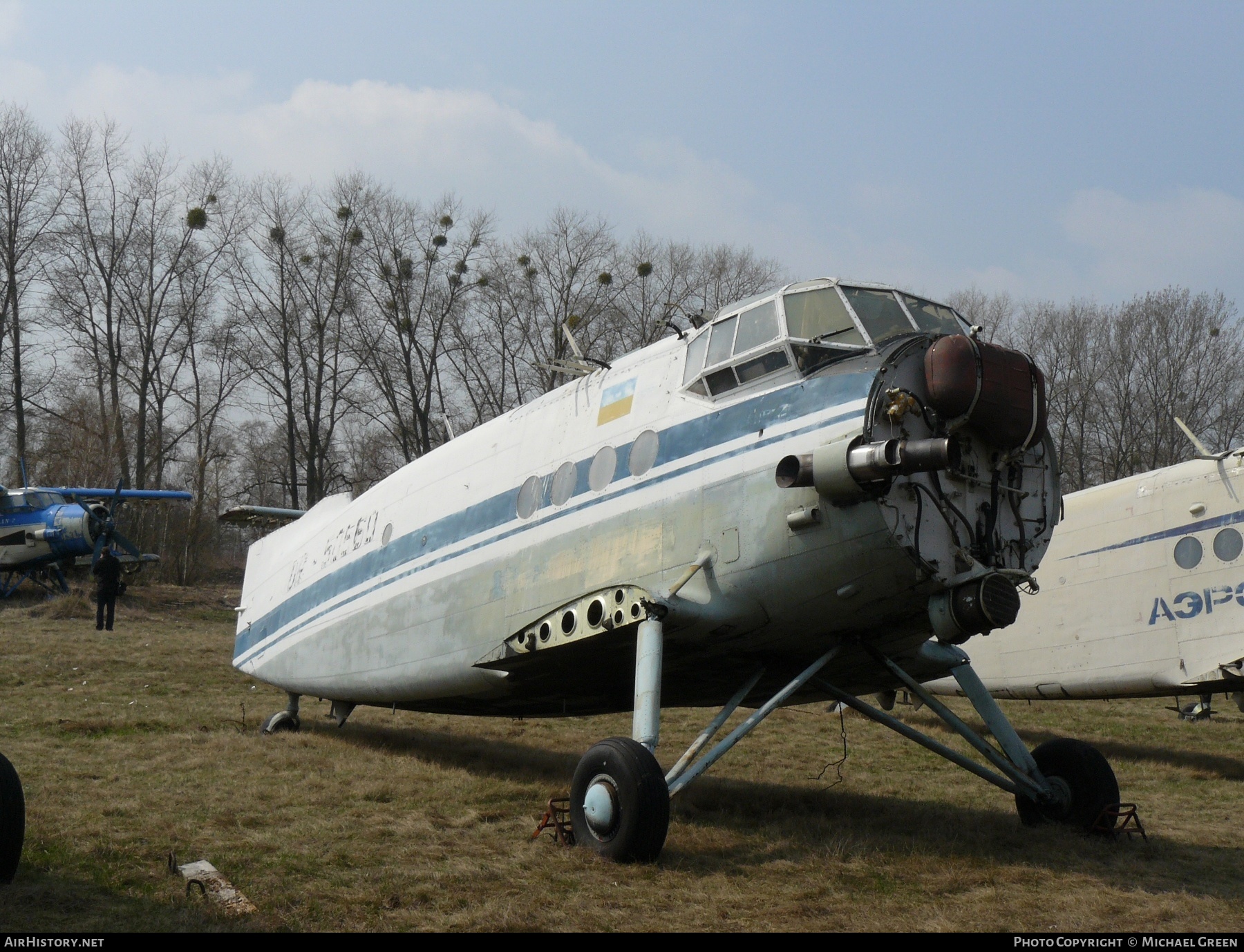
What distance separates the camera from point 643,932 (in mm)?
5395

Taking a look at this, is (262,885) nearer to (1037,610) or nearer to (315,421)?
(1037,610)

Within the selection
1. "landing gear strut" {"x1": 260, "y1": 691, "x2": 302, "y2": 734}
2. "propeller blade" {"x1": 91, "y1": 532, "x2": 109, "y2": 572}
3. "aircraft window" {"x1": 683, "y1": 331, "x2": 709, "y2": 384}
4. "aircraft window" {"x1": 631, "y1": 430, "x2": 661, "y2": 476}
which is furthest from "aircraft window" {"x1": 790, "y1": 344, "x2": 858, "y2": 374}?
"propeller blade" {"x1": 91, "y1": 532, "x2": 109, "y2": 572}

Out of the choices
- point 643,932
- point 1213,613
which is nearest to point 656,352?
point 643,932

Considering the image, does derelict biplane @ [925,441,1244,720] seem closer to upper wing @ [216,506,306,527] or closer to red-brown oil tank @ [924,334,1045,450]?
red-brown oil tank @ [924,334,1045,450]

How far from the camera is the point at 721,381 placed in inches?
308

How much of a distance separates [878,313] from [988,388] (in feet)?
3.48

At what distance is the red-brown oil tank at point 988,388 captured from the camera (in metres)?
6.83

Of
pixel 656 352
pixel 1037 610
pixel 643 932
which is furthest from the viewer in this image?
pixel 1037 610

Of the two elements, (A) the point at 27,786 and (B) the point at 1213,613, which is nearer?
(A) the point at 27,786

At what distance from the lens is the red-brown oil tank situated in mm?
6832

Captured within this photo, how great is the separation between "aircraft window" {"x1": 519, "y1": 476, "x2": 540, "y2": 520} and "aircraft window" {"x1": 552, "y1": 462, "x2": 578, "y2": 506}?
0.25 meters

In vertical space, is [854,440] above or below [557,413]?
below

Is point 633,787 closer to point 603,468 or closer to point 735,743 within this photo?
point 735,743

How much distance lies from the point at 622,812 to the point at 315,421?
40786 millimetres
